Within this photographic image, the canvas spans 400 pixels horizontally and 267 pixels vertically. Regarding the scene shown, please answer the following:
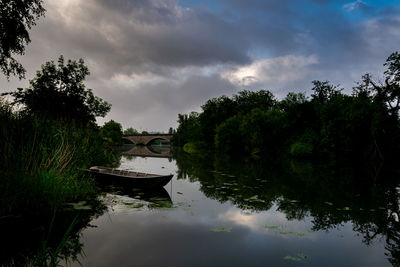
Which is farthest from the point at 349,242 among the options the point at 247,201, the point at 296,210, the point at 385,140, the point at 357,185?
the point at 385,140

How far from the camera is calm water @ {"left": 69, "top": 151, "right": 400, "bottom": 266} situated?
16.1 ft

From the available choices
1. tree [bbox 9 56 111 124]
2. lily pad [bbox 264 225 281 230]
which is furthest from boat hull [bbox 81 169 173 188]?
tree [bbox 9 56 111 124]

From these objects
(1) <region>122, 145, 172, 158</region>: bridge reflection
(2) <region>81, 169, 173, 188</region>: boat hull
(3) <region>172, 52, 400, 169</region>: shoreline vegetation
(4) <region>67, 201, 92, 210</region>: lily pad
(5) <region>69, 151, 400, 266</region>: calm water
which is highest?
(3) <region>172, 52, 400, 169</region>: shoreline vegetation

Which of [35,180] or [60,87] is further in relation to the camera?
[60,87]

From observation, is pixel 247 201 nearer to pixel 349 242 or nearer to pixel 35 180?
pixel 349 242

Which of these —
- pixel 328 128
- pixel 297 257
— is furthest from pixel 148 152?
pixel 297 257

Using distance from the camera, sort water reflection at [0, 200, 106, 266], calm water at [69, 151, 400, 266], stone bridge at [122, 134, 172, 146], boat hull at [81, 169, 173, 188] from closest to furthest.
Answer: water reflection at [0, 200, 106, 266] < calm water at [69, 151, 400, 266] < boat hull at [81, 169, 173, 188] < stone bridge at [122, 134, 172, 146]

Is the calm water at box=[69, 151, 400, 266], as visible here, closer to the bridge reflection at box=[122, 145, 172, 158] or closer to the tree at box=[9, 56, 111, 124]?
the tree at box=[9, 56, 111, 124]

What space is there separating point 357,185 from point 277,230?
9.74 m

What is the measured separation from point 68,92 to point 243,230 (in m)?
29.4

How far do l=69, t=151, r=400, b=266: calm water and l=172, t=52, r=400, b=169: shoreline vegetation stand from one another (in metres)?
22.8

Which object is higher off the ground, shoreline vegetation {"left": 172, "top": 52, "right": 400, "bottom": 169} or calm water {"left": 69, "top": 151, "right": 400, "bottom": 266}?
shoreline vegetation {"left": 172, "top": 52, "right": 400, "bottom": 169}

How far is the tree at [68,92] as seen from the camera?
2395 centimetres

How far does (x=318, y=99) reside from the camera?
4284cm
